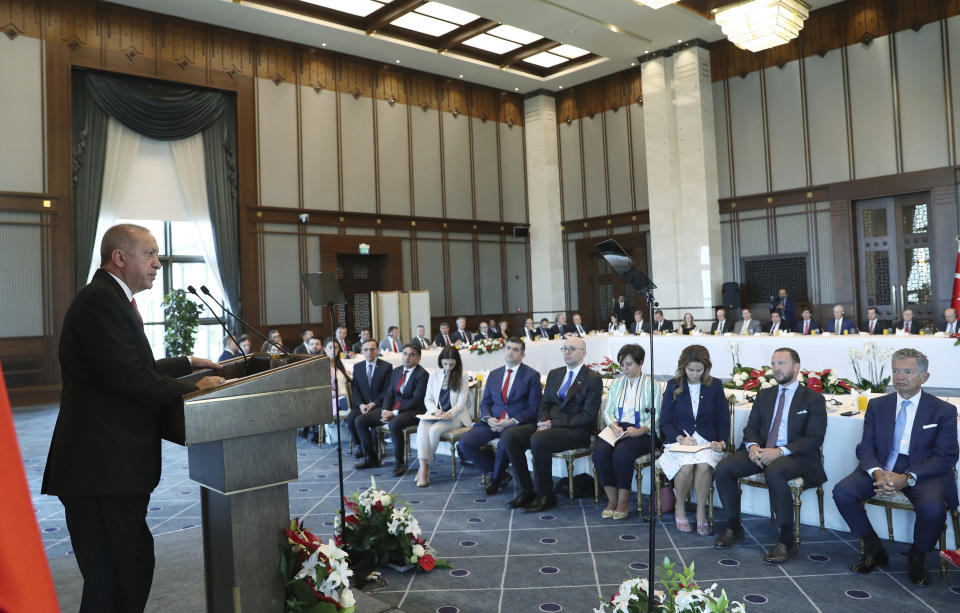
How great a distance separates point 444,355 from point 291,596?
3.70 meters

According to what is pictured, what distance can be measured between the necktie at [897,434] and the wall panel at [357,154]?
39.6 ft

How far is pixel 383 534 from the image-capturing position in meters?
3.84

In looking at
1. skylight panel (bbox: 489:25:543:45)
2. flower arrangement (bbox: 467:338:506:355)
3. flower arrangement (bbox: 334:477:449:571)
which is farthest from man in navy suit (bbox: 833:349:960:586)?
skylight panel (bbox: 489:25:543:45)

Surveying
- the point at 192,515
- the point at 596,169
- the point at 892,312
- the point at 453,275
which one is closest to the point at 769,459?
the point at 192,515

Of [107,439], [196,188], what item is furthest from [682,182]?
[107,439]

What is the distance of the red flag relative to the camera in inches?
24.5

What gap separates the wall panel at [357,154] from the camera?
14.3m

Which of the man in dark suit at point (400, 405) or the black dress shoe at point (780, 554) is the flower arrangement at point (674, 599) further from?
the man in dark suit at point (400, 405)

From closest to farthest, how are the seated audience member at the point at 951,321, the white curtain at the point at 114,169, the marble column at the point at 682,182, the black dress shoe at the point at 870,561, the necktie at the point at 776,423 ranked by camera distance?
the black dress shoe at the point at 870,561 < the necktie at the point at 776,423 < the seated audience member at the point at 951,321 < the white curtain at the point at 114,169 < the marble column at the point at 682,182

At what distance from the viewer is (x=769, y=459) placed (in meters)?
4.06

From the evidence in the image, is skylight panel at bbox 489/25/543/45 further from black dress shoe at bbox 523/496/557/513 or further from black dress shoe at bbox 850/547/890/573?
black dress shoe at bbox 850/547/890/573

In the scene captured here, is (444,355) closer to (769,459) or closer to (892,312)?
(769,459)

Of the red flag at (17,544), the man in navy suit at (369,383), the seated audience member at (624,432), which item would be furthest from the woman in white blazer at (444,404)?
the red flag at (17,544)

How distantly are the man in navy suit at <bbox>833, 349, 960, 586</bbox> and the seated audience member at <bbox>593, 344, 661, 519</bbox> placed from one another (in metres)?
1.31
